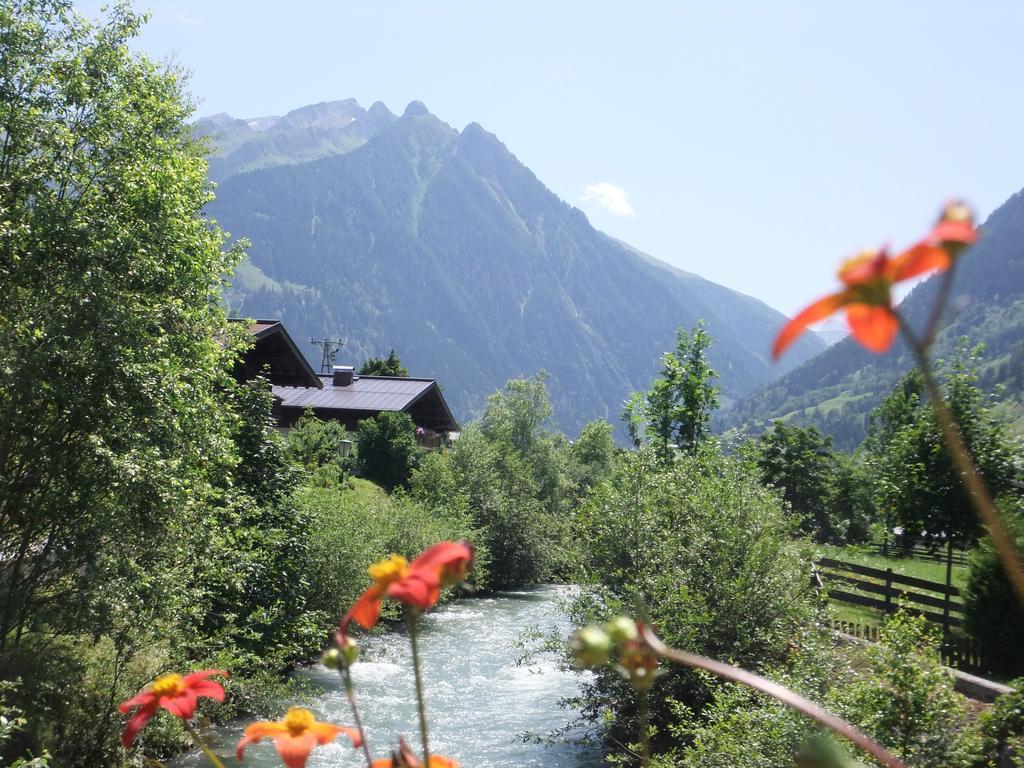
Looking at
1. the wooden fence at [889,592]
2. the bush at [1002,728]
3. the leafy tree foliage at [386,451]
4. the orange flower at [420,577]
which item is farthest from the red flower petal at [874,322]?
the leafy tree foliage at [386,451]

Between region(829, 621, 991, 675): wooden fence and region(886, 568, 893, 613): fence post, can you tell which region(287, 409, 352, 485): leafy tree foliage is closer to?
region(886, 568, 893, 613): fence post

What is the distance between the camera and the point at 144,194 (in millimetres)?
11125

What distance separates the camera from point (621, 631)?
60 cm

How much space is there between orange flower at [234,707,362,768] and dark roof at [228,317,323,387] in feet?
79.6

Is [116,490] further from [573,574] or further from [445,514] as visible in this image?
[445,514]

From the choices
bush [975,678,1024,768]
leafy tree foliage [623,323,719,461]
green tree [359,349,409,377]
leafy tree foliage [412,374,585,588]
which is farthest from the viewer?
green tree [359,349,409,377]

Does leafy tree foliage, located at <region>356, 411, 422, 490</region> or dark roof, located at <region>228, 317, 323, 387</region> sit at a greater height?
dark roof, located at <region>228, 317, 323, 387</region>

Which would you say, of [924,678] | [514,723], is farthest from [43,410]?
[924,678]

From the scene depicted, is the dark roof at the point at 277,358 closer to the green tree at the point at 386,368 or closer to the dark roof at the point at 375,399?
the dark roof at the point at 375,399

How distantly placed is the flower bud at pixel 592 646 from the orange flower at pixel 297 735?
0.28 m

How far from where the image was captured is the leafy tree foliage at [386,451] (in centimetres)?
3281

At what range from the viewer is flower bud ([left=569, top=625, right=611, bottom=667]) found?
591mm

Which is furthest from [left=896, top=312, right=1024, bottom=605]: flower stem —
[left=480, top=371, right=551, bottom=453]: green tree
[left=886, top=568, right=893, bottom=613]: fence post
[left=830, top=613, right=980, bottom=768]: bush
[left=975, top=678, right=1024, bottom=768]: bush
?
[left=480, top=371, right=551, bottom=453]: green tree

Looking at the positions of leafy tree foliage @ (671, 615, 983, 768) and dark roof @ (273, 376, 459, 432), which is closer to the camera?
leafy tree foliage @ (671, 615, 983, 768)
